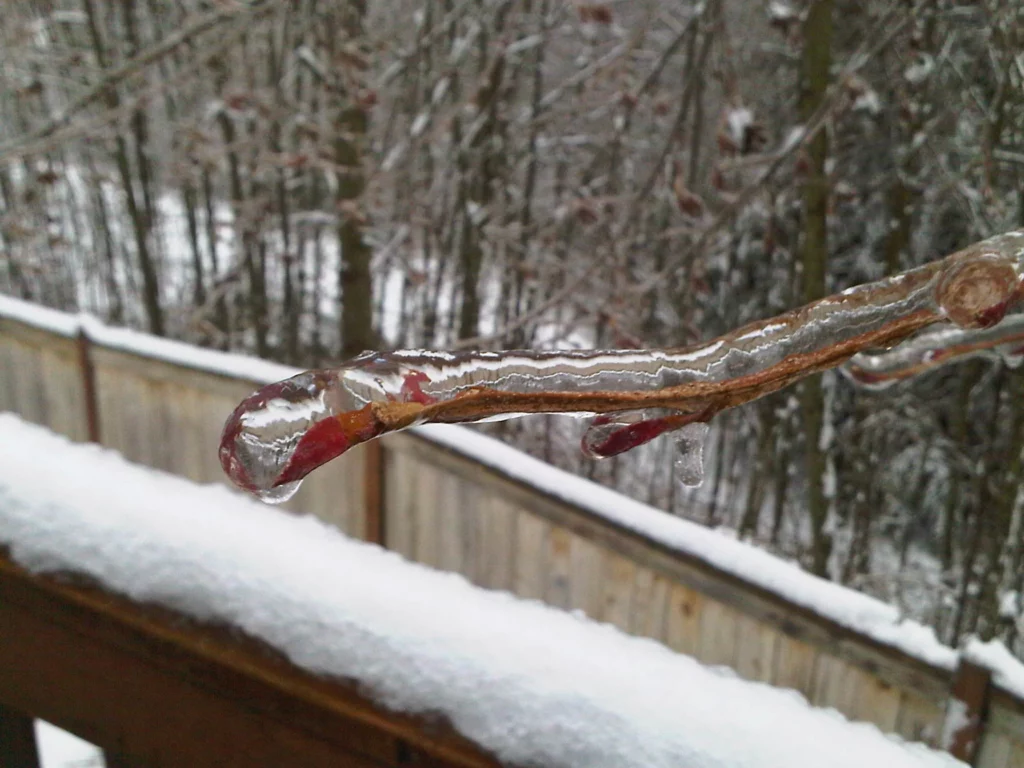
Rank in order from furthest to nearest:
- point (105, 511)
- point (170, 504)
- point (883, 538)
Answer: point (883, 538) < point (170, 504) < point (105, 511)

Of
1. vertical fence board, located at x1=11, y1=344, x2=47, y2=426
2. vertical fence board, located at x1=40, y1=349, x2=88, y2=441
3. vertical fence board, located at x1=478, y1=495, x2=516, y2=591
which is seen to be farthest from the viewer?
vertical fence board, located at x1=11, y1=344, x2=47, y2=426

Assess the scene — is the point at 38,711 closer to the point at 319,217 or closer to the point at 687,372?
the point at 687,372

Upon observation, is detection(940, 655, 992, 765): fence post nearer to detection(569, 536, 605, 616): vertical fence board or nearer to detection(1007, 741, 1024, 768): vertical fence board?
detection(1007, 741, 1024, 768): vertical fence board

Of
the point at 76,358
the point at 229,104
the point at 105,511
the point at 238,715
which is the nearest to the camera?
the point at 238,715

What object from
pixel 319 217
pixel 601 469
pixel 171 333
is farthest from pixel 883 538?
pixel 171 333

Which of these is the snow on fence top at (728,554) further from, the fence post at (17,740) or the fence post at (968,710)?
the fence post at (17,740)

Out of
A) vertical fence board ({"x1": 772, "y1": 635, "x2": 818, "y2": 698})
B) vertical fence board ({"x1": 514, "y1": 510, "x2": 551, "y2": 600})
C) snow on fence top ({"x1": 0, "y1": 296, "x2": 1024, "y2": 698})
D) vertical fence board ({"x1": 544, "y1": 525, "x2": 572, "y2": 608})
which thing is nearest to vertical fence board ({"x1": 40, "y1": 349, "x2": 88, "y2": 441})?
snow on fence top ({"x1": 0, "y1": 296, "x2": 1024, "y2": 698})

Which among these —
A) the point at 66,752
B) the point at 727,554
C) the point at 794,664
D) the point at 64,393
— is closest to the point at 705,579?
the point at 727,554
